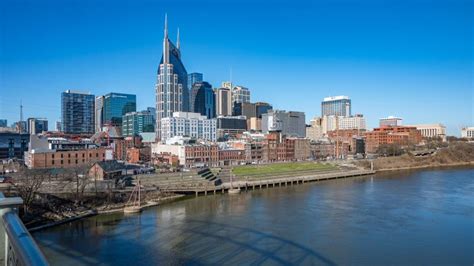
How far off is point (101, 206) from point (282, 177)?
77.1ft

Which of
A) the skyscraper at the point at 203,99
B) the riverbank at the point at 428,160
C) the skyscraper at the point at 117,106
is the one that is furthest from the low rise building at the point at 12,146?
the skyscraper at the point at 203,99

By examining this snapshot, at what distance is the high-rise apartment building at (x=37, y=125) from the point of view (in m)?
114

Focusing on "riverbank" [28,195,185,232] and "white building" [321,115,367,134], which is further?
"white building" [321,115,367,134]

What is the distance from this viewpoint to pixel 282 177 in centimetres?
4462

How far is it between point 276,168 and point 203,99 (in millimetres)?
94125

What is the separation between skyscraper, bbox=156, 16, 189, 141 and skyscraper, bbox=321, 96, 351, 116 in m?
70.8

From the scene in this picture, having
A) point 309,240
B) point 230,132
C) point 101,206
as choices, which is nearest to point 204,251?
point 309,240

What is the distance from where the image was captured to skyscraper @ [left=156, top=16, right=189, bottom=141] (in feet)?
398

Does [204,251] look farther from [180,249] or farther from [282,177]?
[282,177]

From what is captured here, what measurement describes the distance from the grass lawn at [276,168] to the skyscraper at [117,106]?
86.5 m

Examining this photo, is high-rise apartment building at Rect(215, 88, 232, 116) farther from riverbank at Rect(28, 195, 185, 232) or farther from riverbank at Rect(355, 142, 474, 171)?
riverbank at Rect(28, 195, 185, 232)

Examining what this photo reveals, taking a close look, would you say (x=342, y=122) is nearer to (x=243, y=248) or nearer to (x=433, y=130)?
(x=433, y=130)

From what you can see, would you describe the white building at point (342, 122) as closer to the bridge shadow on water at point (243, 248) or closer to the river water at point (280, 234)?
the river water at point (280, 234)

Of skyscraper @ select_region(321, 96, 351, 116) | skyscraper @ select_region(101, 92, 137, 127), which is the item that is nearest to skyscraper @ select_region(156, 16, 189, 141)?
skyscraper @ select_region(101, 92, 137, 127)
